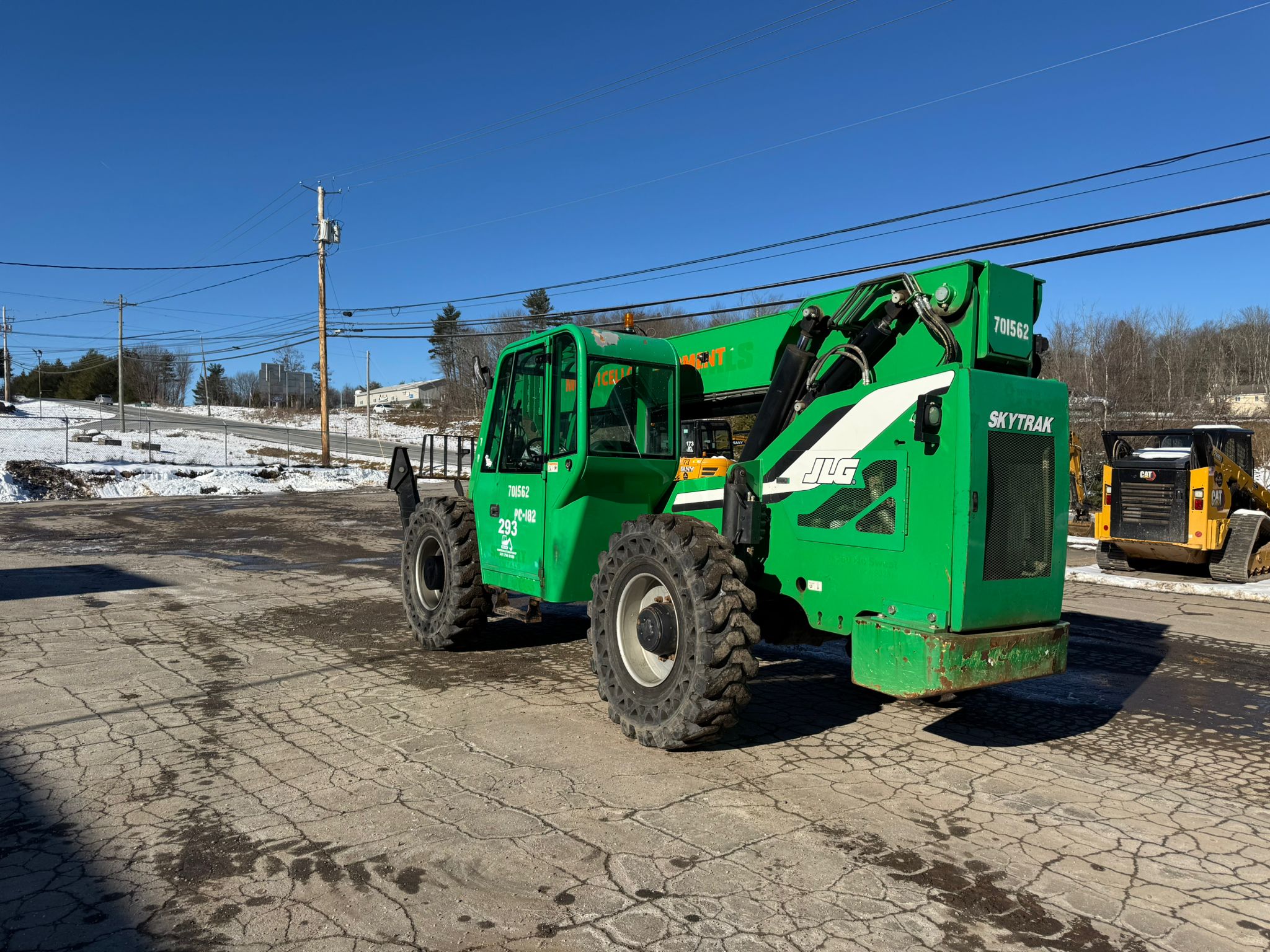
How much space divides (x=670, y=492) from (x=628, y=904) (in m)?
3.53

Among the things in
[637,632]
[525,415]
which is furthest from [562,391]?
[637,632]

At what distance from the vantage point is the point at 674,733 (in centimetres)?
498

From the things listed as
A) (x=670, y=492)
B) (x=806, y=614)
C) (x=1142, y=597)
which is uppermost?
(x=670, y=492)

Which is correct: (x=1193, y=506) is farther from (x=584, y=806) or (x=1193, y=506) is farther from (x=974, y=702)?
(x=584, y=806)

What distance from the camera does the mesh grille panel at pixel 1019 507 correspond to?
4691 mm

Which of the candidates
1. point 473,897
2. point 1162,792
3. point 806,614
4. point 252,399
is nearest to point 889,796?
point 806,614

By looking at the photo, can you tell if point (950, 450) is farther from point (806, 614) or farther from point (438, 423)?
point (438, 423)

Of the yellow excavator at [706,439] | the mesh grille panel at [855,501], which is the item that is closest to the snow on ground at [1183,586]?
the yellow excavator at [706,439]

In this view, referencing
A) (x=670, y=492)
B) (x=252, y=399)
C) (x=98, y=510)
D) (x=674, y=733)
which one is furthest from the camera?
(x=252, y=399)

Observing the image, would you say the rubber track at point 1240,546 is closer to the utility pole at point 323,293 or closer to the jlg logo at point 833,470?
the jlg logo at point 833,470

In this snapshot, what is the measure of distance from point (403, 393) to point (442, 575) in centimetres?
11046

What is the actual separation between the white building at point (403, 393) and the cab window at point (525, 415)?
9658 cm

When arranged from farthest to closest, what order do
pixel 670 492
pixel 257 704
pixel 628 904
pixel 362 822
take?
pixel 670 492, pixel 257 704, pixel 362 822, pixel 628 904

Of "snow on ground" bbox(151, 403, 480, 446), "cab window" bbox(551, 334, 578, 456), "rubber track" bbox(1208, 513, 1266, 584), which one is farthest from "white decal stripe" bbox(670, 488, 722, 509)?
"snow on ground" bbox(151, 403, 480, 446)
